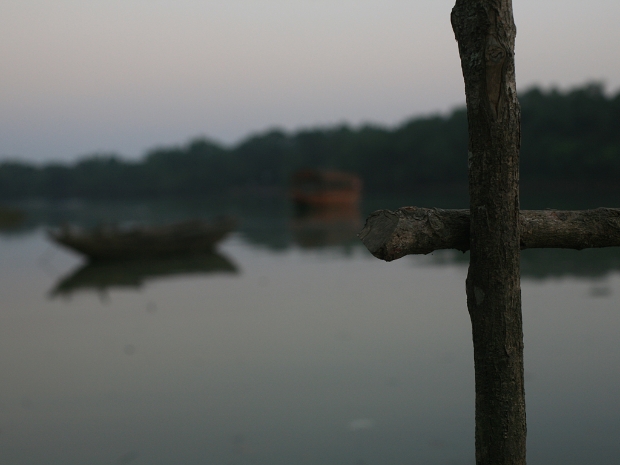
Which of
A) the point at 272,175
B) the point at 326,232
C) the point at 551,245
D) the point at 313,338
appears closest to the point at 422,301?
the point at 313,338

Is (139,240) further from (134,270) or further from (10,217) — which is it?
(10,217)

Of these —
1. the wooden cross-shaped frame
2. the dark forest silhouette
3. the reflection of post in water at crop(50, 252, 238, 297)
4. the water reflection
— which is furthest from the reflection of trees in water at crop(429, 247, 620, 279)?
the dark forest silhouette

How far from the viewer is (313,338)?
901cm

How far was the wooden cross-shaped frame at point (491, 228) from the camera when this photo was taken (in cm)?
289

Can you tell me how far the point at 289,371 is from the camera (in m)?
7.60

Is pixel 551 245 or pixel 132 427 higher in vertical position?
pixel 551 245

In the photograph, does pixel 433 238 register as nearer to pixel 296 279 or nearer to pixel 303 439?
pixel 303 439

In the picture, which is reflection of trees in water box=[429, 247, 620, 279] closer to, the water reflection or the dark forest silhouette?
the water reflection

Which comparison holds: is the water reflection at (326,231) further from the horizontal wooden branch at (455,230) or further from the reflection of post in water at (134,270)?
the horizontal wooden branch at (455,230)

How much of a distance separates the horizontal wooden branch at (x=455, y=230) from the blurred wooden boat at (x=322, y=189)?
4058cm

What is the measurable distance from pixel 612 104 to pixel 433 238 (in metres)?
64.9

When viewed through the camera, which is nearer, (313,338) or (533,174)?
(313,338)

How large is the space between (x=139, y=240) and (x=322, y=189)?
1081 inches

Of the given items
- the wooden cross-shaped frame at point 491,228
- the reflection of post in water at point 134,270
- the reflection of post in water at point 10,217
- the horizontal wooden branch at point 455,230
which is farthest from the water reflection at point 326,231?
the reflection of post in water at point 10,217
